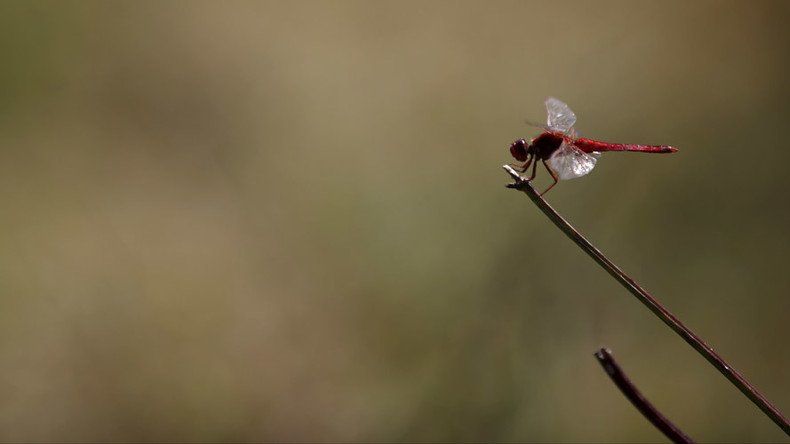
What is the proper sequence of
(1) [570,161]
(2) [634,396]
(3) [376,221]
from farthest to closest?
(3) [376,221], (1) [570,161], (2) [634,396]

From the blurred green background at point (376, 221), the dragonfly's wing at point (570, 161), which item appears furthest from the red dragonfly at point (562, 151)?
the blurred green background at point (376, 221)

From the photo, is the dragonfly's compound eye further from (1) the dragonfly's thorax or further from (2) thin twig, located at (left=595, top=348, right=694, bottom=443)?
(2) thin twig, located at (left=595, top=348, right=694, bottom=443)

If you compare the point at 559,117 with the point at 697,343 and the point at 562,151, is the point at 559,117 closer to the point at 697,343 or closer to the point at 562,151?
the point at 562,151

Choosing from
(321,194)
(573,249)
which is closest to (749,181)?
(573,249)

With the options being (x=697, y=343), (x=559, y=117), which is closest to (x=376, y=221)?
(x=559, y=117)

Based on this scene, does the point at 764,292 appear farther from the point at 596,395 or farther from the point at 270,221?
the point at 270,221

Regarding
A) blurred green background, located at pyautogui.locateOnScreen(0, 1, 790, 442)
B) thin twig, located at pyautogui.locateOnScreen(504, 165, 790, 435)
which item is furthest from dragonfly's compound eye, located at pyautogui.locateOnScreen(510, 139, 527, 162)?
blurred green background, located at pyautogui.locateOnScreen(0, 1, 790, 442)
